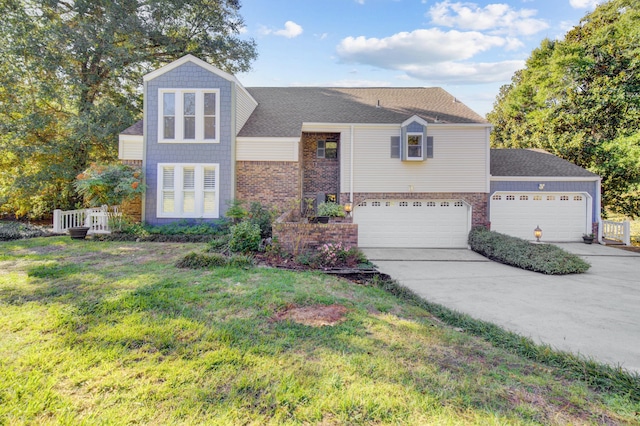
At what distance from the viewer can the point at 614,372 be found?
290cm

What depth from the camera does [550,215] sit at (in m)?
12.1

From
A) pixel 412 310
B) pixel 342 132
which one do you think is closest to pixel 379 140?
pixel 342 132

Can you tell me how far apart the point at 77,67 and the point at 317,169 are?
41.8 feet

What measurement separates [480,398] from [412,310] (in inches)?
88.0

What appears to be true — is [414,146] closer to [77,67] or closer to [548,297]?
[548,297]

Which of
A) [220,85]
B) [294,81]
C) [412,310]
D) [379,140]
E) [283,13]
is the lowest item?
[412,310]

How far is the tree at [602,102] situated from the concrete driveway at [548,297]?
Result: 7838 millimetres

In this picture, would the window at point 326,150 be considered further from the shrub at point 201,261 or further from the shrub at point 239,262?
the shrub at point 201,261

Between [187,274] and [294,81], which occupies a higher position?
[294,81]

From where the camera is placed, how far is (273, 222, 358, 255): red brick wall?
7594 millimetres

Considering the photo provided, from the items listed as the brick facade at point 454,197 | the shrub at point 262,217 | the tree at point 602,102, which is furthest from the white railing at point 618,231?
the shrub at point 262,217

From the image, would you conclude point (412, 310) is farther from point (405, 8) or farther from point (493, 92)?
point (493, 92)

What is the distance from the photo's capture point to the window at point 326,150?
1338 centimetres

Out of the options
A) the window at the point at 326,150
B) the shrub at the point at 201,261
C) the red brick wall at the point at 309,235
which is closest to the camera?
the shrub at the point at 201,261
